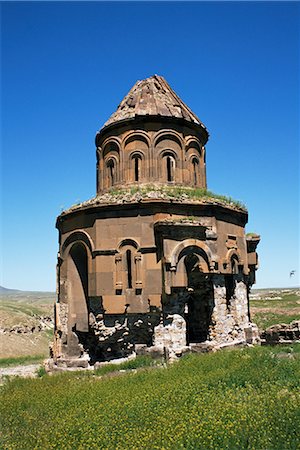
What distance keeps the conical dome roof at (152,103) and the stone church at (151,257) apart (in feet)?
0.28

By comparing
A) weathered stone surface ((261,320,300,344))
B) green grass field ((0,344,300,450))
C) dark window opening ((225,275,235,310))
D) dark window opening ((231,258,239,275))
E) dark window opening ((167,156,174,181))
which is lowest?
weathered stone surface ((261,320,300,344))

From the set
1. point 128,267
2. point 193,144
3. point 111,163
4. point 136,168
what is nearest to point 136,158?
point 136,168

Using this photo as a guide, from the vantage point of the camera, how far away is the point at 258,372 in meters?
7.70

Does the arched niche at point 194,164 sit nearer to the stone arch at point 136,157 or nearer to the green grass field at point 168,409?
the stone arch at point 136,157

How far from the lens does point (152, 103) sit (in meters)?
14.9

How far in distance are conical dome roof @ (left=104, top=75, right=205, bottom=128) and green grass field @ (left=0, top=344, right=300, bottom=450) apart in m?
9.17

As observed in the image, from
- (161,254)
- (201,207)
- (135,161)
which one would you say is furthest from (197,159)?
(161,254)

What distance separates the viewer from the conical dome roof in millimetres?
14508

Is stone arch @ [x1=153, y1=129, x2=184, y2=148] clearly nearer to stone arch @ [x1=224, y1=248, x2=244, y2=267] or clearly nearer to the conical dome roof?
the conical dome roof

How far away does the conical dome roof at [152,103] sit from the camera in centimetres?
1451

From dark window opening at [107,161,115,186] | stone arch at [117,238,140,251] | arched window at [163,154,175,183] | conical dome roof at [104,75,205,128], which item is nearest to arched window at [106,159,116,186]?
dark window opening at [107,161,115,186]

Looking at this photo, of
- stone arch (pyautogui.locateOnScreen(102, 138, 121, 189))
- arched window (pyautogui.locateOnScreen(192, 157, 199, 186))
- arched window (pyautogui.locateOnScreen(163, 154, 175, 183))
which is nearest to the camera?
arched window (pyautogui.locateOnScreen(163, 154, 175, 183))

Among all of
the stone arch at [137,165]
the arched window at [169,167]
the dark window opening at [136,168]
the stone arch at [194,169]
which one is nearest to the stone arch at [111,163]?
the stone arch at [137,165]

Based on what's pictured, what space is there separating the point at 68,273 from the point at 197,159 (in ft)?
21.6
